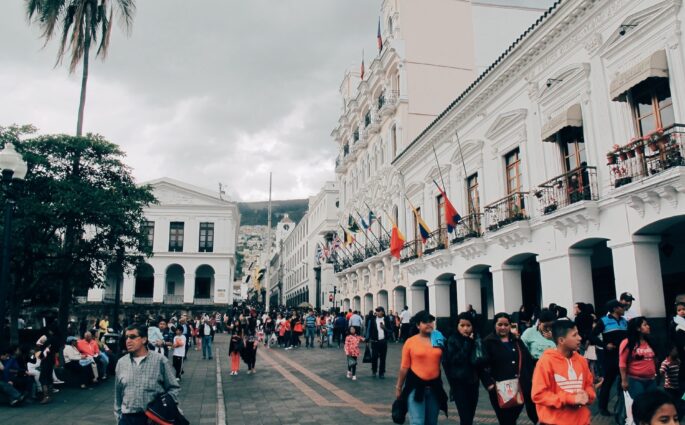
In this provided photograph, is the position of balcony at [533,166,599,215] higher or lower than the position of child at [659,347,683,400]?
higher

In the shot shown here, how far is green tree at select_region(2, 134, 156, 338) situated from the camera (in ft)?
43.7

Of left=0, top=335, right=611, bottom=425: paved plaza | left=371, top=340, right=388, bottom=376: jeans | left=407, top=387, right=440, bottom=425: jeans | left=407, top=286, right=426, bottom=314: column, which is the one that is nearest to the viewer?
left=407, top=387, right=440, bottom=425: jeans

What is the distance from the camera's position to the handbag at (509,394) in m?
5.66

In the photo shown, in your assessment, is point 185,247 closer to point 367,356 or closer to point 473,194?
point 473,194

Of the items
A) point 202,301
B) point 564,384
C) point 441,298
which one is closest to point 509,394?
point 564,384

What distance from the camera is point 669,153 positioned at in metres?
10.8

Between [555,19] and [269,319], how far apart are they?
19.4 m

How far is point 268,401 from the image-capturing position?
10.4m

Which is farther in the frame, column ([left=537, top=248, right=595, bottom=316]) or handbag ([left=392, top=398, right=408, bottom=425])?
column ([left=537, top=248, right=595, bottom=316])

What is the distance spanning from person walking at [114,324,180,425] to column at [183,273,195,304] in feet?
166

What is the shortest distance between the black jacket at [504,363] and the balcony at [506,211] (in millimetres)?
11139

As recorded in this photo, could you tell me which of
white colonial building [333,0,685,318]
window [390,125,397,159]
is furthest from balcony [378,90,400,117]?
white colonial building [333,0,685,318]

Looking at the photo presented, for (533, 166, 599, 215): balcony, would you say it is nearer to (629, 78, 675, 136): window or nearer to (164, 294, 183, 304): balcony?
(629, 78, 675, 136): window

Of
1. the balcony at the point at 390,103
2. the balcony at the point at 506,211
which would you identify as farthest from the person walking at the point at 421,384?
the balcony at the point at 390,103
